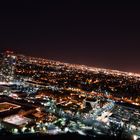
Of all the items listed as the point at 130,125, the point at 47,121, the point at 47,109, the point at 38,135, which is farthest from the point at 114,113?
the point at 38,135

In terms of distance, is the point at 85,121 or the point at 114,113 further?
the point at 114,113

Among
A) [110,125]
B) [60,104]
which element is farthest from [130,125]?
[60,104]

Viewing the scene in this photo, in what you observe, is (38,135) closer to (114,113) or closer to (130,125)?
(130,125)

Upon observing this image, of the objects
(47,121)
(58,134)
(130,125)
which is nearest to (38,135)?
(58,134)

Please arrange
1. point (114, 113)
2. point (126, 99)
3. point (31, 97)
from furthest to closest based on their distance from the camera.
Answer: point (126, 99)
point (31, 97)
point (114, 113)

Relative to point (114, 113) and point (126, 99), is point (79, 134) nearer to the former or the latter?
point (114, 113)

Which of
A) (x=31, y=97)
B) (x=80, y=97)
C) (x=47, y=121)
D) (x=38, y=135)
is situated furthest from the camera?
(x=80, y=97)

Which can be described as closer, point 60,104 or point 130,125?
point 130,125

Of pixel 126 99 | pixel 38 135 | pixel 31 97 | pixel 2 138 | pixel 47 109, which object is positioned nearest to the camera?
pixel 2 138

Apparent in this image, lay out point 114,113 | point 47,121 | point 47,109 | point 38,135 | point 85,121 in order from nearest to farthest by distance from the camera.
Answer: point 38,135
point 47,121
point 85,121
point 47,109
point 114,113
